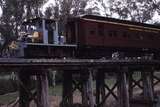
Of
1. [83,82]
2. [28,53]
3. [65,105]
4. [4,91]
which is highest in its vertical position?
[28,53]

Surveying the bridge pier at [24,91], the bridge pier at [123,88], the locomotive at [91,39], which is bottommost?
the bridge pier at [123,88]

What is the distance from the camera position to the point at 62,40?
2270 cm

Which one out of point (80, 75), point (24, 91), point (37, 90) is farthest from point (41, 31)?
point (37, 90)

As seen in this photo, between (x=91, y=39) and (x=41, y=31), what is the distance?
3.56 m

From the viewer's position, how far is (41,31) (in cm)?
2128

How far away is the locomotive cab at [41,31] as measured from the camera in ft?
68.3

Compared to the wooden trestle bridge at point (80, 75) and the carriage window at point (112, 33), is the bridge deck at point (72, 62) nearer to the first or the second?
the wooden trestle bridge at point (80, 75)

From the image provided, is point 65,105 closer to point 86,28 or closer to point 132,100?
point 86,28

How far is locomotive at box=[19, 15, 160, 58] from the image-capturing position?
68.8ft

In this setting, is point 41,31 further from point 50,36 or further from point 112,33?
point 112,33

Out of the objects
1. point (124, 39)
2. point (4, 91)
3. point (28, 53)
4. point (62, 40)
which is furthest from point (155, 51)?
point (4, 91)

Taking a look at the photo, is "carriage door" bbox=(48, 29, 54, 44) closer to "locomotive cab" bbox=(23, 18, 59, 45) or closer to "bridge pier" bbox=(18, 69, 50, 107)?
"locomotive cab" bbox=(23, 18, 59, 45)

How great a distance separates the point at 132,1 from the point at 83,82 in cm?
2905

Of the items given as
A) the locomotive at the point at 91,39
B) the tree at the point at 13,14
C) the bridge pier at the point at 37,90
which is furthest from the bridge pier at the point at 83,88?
the tree at the point at 13,14
